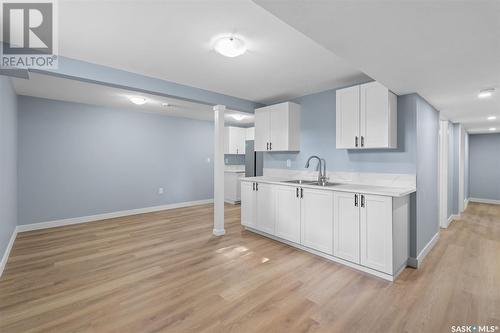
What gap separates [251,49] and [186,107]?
307 cm

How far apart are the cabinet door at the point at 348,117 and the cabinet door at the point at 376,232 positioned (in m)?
0.90

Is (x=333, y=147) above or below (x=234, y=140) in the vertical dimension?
below

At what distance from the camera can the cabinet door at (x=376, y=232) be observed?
2.48 m

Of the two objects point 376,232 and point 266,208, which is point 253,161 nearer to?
point 266,208

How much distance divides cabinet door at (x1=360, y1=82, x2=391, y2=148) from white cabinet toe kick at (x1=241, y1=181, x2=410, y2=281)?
76cm

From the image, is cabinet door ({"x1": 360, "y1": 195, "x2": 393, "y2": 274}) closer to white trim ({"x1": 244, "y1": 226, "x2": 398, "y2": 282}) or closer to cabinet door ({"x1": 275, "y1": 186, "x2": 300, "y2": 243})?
white trim ({"x1": 244, "y1": 226, "x2": 398, "y2": 282})

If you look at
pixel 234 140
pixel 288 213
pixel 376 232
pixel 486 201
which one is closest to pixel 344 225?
pixel 376 232

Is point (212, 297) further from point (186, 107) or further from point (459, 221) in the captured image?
point (459, 221)

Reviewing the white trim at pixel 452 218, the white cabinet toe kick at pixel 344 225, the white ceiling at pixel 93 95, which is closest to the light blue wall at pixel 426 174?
the white cabinet toe kick at pixel 344 225

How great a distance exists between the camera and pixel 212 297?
2205 mm

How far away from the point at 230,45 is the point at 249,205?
2743mm

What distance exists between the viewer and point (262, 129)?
4391mm

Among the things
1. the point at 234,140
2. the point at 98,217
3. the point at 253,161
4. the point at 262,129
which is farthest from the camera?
the point at 234,140

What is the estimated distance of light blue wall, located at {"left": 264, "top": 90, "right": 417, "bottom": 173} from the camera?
2975 mm
